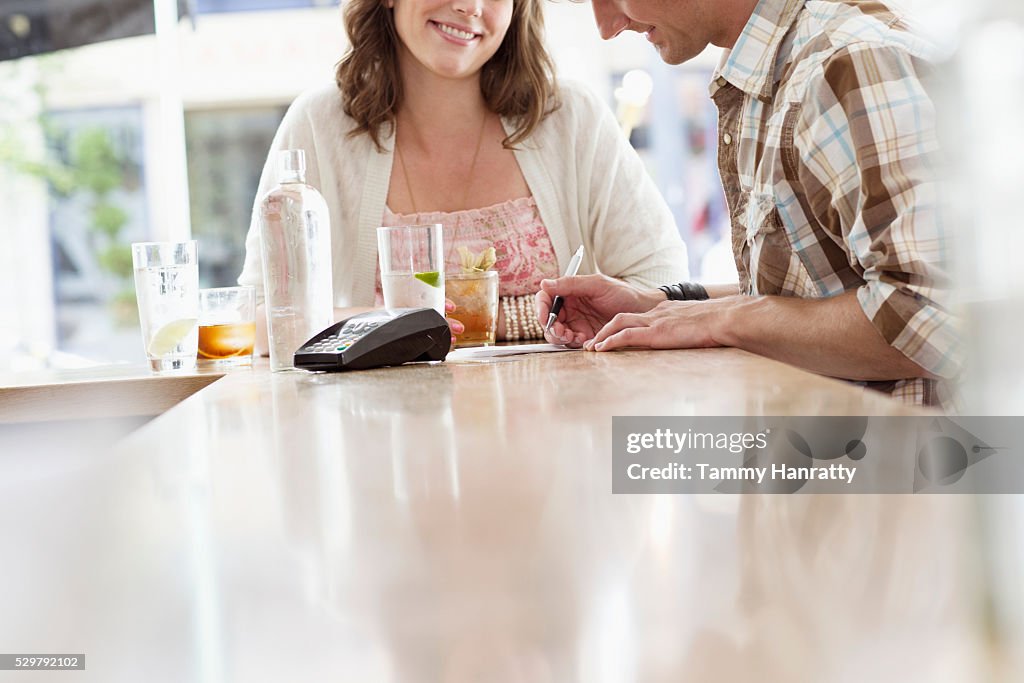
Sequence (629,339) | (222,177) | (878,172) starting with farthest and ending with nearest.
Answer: (222,177) < (629,339) < (878,172)

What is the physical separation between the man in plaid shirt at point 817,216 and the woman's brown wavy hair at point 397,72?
657mm

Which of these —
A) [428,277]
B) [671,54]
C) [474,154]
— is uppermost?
[671,54]

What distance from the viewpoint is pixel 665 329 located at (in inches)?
49.8

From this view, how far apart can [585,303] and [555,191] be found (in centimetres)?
67

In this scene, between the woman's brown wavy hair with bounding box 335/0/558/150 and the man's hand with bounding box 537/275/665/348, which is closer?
the man's hand with bounding box 537/275/665/348

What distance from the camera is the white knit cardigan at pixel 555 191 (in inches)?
83.0

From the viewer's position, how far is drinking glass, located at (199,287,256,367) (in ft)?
5.32

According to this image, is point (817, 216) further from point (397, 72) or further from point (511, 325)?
point (397, 72)

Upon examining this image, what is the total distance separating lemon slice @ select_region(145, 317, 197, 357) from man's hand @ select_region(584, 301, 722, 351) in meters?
0.68

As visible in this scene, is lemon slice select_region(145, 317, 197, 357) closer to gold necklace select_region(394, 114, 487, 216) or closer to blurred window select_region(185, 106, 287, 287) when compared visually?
gold necklace select_region(394, 114, 487, 216)

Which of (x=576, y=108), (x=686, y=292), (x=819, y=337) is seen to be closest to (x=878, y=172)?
(x=819, y=337)

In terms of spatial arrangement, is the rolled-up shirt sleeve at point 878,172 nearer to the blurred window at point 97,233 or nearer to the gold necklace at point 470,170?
the gold necklace at point 470,170

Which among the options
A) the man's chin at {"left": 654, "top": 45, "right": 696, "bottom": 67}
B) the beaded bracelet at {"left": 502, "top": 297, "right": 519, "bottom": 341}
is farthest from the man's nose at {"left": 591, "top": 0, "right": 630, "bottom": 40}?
the beaded bracelet at {"left": 502, "top": 297, "right": 519, "bottom": 341}

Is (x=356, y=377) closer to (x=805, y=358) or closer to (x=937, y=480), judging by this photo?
(x=805, y=358)
